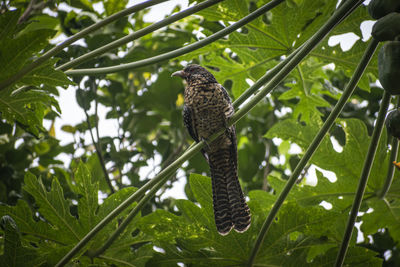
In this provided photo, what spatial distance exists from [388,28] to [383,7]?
0.14 metres

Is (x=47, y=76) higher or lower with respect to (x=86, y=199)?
higher

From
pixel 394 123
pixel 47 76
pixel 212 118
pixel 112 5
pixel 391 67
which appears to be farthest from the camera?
pixel 112 5

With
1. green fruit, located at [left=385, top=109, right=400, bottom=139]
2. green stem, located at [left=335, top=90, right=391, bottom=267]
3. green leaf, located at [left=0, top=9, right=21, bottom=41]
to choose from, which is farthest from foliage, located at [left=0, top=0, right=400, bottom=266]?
green fruit, located at [left=385, top=109, right=400, bottom=139]

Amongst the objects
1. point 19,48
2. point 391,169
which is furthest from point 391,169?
point 19,48

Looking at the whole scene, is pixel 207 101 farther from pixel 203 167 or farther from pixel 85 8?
pixel 85 8

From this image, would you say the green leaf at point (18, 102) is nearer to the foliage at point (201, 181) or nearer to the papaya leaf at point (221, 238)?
the foliage at point (201, 181)

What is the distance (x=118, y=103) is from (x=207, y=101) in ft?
3.51

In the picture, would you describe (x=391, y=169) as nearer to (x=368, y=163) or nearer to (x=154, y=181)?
(x=368, y=163)

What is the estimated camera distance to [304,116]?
3010mm

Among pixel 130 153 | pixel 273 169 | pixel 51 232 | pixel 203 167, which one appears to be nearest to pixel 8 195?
pixel 130 153

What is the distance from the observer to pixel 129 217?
1.82 m

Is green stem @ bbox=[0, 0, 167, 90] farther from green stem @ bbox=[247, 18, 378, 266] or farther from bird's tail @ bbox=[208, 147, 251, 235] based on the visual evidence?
bird's tail @ bbox=[208, 147, 251, 235]

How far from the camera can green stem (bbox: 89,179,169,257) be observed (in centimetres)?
174

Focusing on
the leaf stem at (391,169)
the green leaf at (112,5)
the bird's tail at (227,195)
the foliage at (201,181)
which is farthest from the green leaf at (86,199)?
the green leaf at (112,5)
